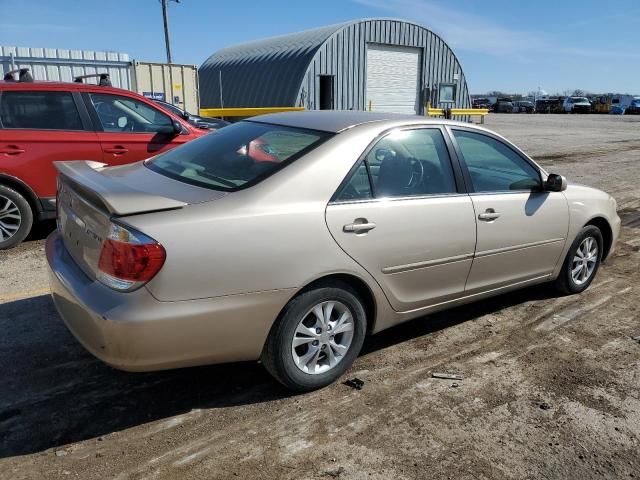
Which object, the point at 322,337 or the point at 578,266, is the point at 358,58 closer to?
the point at 578,266

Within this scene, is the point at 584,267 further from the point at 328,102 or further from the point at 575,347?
the point at 328,102

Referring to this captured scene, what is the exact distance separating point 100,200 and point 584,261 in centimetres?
406

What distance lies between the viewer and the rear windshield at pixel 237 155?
10.5 feet

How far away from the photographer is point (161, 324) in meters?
2.65

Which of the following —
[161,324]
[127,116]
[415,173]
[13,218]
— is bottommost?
[13,218]

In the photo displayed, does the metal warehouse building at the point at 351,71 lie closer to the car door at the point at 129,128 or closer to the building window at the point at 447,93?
the building window at the point at 447,93

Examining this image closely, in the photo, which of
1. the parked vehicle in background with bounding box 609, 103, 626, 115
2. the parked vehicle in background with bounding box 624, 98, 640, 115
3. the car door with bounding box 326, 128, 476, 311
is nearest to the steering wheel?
the car door with bounding box 326, 128, 476, 311

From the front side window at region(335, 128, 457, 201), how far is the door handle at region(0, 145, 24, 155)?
14.3ft

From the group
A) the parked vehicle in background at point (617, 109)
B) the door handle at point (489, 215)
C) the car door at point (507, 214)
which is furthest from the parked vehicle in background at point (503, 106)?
the door handle at point (489, 215)

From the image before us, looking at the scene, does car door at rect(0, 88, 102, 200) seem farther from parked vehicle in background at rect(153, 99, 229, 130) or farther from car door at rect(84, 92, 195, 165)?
parked vehicle in background at rect(153, 99, 229, 130)

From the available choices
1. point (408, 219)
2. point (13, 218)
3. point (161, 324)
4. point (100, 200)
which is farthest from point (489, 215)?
point (13, 218)

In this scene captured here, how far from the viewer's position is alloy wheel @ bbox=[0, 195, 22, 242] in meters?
5.94

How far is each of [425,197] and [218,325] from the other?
1597 mm

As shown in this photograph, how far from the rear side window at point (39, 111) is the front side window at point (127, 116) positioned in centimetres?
29
